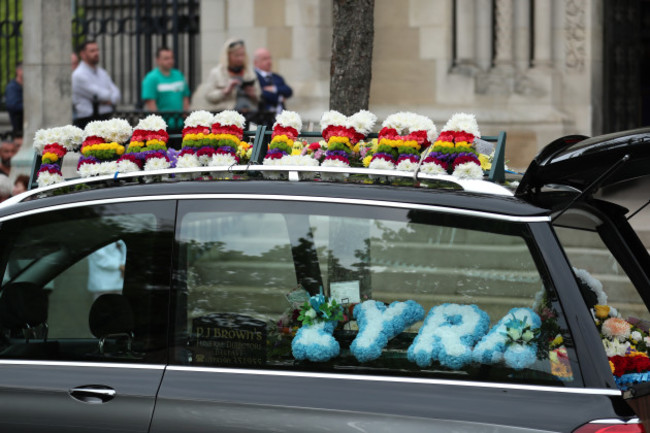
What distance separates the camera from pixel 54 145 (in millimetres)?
5301

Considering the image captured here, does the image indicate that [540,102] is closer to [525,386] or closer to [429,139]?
[429,139]

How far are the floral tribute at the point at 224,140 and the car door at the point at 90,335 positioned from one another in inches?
27.9

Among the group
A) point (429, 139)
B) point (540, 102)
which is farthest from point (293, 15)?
point (429, 139)

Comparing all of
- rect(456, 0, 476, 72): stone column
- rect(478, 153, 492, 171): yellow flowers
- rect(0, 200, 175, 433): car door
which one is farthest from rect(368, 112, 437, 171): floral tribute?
rect(456, 0, 476, 72): stone column

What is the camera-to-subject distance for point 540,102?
41.8ft

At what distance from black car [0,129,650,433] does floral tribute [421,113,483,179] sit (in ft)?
0.79

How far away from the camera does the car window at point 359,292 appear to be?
12.2 ft

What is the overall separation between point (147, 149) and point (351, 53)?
264 centimetres

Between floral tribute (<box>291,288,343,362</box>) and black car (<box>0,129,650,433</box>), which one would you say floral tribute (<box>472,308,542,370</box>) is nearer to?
black car (<box>0,129,650,433</box>)

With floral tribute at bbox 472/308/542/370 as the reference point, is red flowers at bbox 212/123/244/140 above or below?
A: above

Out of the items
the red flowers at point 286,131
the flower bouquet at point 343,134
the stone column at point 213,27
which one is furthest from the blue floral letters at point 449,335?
the stone column at point 213,27

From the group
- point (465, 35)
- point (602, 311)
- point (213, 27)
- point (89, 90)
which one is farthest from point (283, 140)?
point (213, 27)

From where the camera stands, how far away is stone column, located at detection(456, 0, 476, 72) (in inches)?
506

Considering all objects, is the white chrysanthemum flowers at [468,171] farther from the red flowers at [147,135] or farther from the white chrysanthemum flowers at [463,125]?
the red flowers at [147,135]
